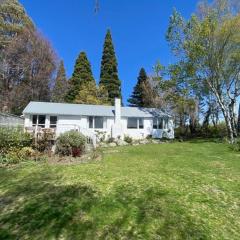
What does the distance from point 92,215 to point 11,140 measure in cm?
1002

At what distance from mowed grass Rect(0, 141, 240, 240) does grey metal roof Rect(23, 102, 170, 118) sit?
15.4 m

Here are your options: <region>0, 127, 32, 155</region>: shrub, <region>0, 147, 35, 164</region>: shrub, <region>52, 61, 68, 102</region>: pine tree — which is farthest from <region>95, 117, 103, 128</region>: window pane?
<region>52, 61, 68, 102</region>: pine tree

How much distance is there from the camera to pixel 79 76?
151ft

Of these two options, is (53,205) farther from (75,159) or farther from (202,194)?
(75,159)

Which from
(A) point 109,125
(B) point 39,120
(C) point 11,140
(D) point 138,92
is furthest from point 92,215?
(D) point 138,92

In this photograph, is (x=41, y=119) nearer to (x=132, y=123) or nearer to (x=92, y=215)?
(x=132, y=123)

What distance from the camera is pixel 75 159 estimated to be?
14539mm

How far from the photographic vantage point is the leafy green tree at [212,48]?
2420 centimetres

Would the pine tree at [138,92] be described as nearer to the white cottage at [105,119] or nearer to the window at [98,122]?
the white cottage at [105,119]

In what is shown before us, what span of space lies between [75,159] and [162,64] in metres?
17.4

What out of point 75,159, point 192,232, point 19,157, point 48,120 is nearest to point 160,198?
point 192,232

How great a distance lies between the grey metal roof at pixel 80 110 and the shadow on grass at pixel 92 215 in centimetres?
1865

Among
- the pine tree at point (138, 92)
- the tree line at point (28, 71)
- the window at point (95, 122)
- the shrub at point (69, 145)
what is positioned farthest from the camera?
the pine tree at point (138, 92)

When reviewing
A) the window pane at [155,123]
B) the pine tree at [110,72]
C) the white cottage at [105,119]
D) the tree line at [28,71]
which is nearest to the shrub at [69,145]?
the white cottage at [105,119]
